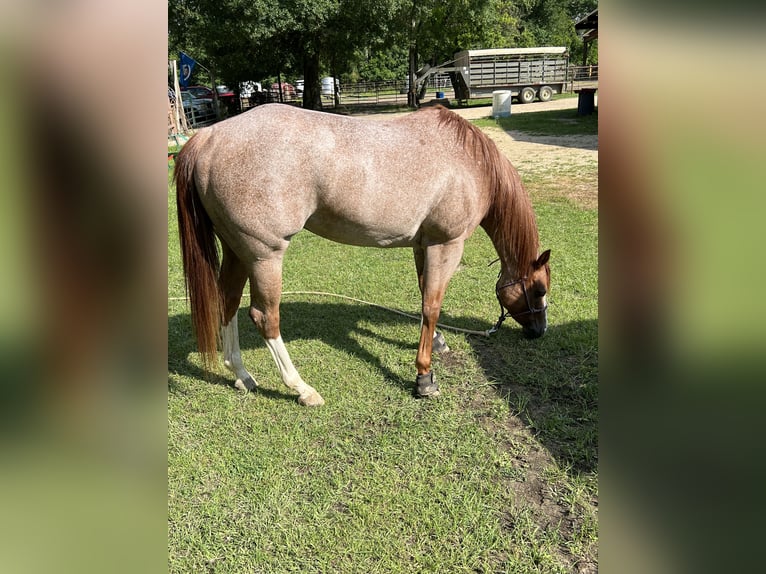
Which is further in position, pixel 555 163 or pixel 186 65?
pixel 186 65

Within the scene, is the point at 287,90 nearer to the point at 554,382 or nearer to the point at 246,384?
the point at 246,384

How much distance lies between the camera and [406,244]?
326cm

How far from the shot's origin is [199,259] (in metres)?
2.83

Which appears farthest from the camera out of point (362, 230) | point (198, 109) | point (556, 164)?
point (198, 109)

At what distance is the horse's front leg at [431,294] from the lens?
3.22 metres

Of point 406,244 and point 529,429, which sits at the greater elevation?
point 406,244

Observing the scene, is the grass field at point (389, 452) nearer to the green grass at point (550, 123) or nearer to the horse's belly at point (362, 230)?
the horse's belly at point (362, 230)

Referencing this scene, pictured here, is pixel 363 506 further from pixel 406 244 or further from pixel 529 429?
pixel 406 244

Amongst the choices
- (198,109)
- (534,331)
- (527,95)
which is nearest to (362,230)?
(534,331)

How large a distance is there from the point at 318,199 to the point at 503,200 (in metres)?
1.24
